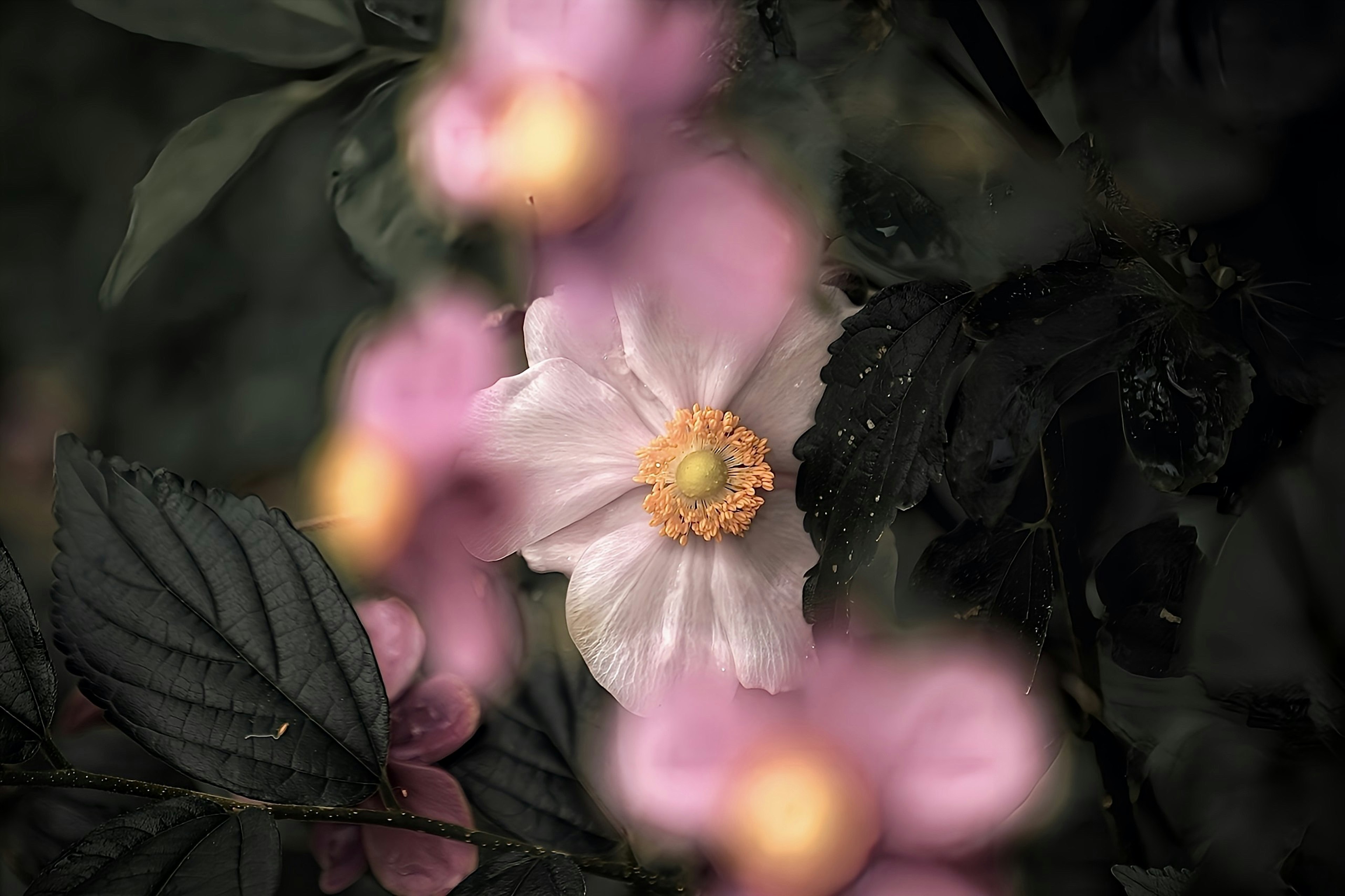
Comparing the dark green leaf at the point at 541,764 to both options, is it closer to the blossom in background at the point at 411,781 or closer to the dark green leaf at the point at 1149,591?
the blossom in background at the point at 411,781

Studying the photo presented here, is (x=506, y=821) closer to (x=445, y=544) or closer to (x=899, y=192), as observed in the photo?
(x=445, y=544)

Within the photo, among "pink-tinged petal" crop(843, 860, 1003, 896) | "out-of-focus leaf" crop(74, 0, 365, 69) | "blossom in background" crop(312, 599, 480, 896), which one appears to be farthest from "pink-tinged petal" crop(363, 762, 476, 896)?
"out-of-focus leaf" crop(74, 0, 365, 69)

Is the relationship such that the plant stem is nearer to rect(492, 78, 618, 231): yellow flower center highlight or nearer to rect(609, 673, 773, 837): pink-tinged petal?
rect(609, 673, 773, 837): pink-tinged petal

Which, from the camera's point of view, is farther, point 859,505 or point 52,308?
point 52,308

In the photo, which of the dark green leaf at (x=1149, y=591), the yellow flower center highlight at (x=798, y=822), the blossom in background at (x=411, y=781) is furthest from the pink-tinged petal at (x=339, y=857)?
the dark green leaf at (x=1149, y=591)

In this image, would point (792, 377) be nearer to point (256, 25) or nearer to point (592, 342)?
point (592, 342)

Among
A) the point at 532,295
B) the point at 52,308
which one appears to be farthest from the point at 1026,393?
the point at 52,308
